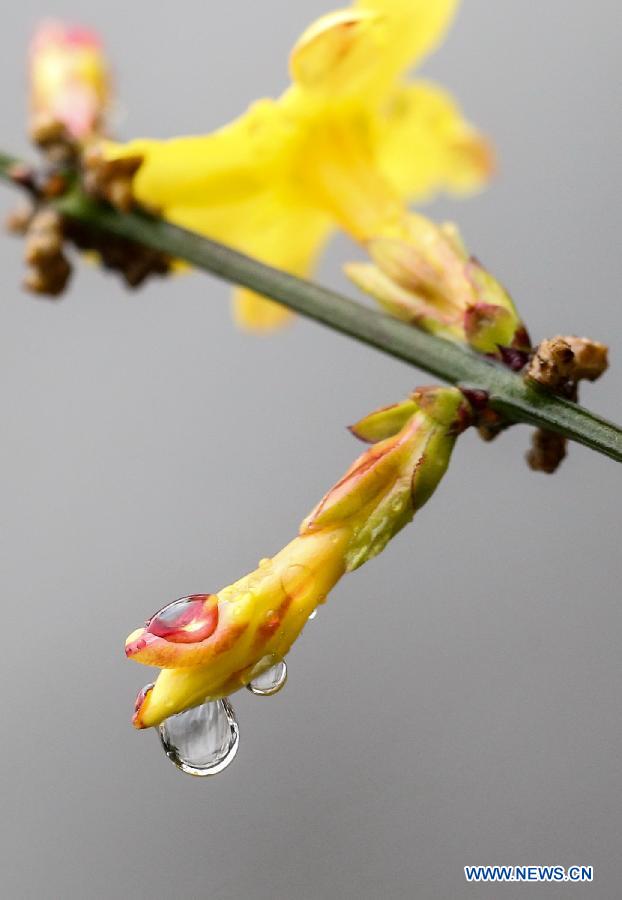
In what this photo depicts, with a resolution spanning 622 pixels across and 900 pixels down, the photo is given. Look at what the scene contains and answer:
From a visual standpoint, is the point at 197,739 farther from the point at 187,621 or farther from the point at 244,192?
the point at 244,192

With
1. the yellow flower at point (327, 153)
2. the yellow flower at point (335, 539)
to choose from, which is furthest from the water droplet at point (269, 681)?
the yellow flower at point (327, 153)

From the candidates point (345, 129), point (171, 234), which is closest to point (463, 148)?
point (345, 129)

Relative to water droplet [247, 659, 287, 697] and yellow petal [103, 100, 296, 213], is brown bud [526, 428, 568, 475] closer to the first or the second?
water droplet [247, 659, 287, 697]

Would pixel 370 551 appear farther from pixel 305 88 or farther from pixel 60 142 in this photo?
pixel 60 142

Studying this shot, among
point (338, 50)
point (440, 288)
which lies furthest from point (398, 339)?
point (338, 50)

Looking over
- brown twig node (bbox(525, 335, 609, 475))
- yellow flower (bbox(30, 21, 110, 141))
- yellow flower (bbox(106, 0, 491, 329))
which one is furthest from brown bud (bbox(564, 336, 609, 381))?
yellow flower (bbox(30, 21, 110, 141))

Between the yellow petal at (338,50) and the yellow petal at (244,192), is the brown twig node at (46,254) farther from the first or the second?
the yellow petal at (338,50)
